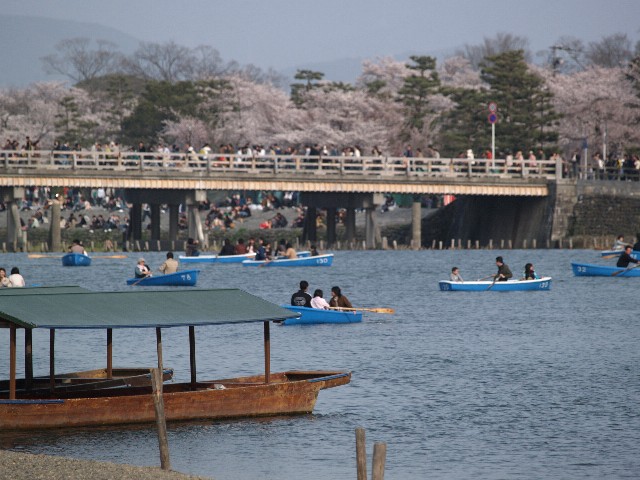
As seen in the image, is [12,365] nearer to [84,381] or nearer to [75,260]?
[84,381]

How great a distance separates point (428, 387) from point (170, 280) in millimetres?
26013

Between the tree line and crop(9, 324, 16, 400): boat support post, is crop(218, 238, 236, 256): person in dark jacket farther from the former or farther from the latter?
crop(9, 324, 16, 400): boat support post

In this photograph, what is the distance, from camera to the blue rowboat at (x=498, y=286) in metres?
53.6

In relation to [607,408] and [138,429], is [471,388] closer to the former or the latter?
[607,408]

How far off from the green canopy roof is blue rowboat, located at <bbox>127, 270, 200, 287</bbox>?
29.2 m

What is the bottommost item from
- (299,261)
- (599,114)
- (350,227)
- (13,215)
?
(299,261)

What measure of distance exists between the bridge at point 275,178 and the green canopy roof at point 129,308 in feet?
168

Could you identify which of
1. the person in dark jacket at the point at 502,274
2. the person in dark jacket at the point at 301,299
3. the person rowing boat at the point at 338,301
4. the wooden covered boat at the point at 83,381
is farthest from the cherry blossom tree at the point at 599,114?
the wooden covered boat at the point at 83,381

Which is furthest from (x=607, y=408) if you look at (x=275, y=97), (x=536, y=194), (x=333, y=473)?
(x=275, y=97)

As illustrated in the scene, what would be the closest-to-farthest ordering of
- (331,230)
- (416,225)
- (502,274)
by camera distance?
(502,274)
(416,225)
(331,230)

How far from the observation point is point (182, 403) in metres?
24.9

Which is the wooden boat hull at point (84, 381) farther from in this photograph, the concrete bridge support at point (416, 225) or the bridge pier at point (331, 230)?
the bridge pier at point (331, 230)

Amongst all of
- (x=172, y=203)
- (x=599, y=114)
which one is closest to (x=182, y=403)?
(x=172, y=203)

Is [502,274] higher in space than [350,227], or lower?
lower
